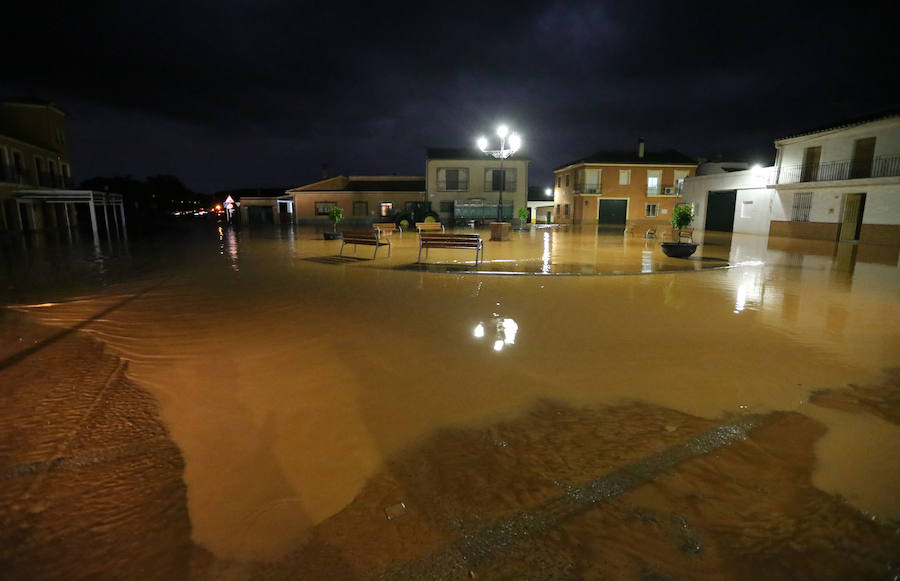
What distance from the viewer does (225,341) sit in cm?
550

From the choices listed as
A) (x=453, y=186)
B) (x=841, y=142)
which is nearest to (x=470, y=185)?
(x=453, y=186)

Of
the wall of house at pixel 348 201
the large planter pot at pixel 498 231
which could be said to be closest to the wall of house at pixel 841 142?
the large planter pot at pixel 498 231

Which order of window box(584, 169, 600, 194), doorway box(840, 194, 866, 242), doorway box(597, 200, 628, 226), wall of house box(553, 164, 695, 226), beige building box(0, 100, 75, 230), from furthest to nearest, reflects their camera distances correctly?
1. doorway box(597, 200, 628, 226)
2. window box(584, 169, 600, 194)
3. wall of house box(553, 164, 695, 226)
4. beige building box(0, 100, 75, 230)
5. doorway box(840, 194, 866, 242)

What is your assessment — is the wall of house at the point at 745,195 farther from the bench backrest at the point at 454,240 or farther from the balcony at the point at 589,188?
the bench backrest at the point at 454,240

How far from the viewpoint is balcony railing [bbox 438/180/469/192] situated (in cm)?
4119

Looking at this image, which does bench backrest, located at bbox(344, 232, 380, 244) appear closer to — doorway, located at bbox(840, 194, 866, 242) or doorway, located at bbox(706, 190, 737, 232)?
doorway, located at bbox(840, 194, 866, 242)

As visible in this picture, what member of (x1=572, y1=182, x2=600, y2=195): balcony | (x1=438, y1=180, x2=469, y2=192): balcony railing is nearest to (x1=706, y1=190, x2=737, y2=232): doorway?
(x1=572, y1=182, x2=600, y2=195): balcony

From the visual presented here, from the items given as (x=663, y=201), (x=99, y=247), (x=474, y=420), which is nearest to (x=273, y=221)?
(x=99, y=247)

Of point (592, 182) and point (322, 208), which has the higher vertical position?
point (592, 182)

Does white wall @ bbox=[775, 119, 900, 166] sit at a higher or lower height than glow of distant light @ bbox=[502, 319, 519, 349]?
higher

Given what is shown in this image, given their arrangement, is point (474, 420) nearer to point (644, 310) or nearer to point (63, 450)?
point (63, 450)

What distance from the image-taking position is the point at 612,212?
43.2 m

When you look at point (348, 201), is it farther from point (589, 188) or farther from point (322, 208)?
point (589, 188)

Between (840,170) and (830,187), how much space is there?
2.98ft
